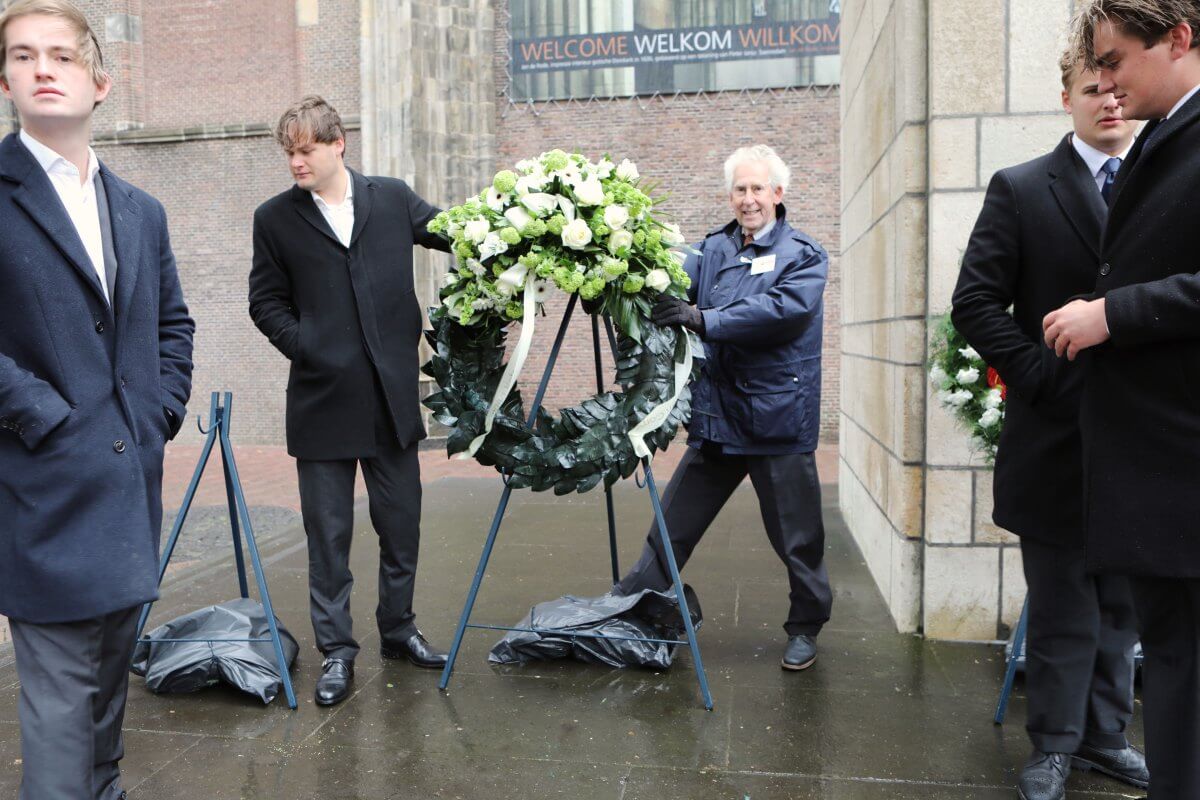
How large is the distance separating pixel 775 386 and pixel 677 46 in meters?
12.0

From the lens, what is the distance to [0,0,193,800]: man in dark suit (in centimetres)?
230

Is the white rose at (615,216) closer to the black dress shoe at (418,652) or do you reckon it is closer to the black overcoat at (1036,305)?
the black overcoat at (1036,305)

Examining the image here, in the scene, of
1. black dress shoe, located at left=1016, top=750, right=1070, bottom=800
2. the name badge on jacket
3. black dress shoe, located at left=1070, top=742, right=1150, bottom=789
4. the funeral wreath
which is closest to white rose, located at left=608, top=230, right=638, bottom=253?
the funeral wreath

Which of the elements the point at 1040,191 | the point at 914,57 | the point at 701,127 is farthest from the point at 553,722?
the point at 701,127

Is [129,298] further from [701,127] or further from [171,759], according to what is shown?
[701,127]

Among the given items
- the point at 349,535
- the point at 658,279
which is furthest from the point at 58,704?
the point at 658,279

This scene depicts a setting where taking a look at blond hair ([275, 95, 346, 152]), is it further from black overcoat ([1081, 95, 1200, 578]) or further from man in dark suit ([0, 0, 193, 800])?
black overcoat ([1081, 95, 1200, 578])

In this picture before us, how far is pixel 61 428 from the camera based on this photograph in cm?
232

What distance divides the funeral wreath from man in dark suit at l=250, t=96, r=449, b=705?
10.0 inches

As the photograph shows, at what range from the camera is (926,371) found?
4.25 m

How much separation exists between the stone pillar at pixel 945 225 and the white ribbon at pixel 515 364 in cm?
174

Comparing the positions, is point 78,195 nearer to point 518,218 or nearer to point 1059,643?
point 518,218

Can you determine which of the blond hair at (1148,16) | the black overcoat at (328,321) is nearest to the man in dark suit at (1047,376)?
the blond hair at (1148,16)

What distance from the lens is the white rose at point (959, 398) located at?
12.5ft
